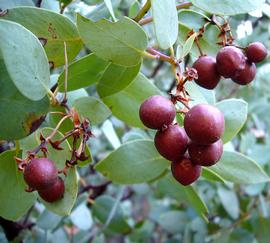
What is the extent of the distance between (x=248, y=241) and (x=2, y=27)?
1183 millimetres

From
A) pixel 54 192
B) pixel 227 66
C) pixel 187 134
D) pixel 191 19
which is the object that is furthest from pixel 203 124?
pixel 191 19

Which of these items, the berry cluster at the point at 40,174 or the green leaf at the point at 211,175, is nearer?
the berry cluster at the point at 40,174

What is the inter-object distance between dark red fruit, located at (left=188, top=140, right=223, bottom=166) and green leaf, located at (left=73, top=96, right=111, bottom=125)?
0.20m

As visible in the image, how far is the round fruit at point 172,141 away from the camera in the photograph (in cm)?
74

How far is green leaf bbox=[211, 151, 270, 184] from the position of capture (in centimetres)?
102

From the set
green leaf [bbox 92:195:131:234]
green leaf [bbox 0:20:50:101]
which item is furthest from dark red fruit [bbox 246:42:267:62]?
green leaf [bbox 92:195:131:234]

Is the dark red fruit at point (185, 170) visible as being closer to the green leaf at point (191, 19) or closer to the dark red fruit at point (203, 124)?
the dark red fruit at point (203, 124)

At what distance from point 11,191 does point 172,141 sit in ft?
1.02

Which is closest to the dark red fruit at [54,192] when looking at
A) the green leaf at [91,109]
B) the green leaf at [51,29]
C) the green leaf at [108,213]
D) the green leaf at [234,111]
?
the green leaf at [91,109]

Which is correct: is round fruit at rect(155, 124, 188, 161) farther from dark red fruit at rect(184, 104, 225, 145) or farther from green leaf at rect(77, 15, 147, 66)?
green leaf at rect(77, 15, 147, 66)

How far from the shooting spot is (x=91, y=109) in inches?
34.9

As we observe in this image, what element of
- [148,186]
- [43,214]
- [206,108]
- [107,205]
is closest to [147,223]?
[148,186]

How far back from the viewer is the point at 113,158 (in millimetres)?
1026

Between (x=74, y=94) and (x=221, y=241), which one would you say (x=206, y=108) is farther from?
(x=221, y=241)
